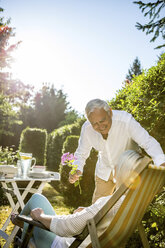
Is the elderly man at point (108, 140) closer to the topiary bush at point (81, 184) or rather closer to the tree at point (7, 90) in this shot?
the topiary bush at point (81, 184)

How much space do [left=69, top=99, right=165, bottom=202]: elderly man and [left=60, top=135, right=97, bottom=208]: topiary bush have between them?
9.10 ft

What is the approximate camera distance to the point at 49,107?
25.1 m

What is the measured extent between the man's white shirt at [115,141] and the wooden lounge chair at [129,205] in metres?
0.78

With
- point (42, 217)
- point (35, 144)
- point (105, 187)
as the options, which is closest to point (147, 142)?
point (105, 187)

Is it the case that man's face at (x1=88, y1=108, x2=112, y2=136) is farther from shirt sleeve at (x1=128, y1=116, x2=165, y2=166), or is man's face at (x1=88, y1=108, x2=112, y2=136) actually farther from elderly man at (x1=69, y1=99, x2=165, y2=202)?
shirt sleeve at (x1=128, y1=116, x2=165, y2=166)

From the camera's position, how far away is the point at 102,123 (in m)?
2.50

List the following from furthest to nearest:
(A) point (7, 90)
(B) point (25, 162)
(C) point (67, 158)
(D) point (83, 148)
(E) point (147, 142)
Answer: (A) point (7, 90)
(B) point (25, 162)
(D) point (83, 148)
(C) point (67, 158)
(E) point (147, 142)

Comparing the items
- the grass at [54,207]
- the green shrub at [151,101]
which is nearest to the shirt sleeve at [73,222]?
the green shrub at [151,101]

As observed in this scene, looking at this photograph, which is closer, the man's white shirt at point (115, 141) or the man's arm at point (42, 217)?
the man's arm at point (42, 217)

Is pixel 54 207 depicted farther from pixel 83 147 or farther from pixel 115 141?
pixel 115 141

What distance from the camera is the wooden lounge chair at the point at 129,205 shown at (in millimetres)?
1427

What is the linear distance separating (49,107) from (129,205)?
24.1 metres

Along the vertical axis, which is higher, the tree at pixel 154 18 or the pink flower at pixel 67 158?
the tree at pixel 154 18

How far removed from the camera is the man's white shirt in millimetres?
2471
